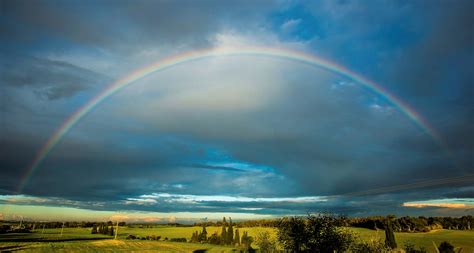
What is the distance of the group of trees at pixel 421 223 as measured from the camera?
475 feet

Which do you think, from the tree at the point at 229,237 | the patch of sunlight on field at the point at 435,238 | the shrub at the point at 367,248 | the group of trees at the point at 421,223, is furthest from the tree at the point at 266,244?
→ the tree at the point at 229,237

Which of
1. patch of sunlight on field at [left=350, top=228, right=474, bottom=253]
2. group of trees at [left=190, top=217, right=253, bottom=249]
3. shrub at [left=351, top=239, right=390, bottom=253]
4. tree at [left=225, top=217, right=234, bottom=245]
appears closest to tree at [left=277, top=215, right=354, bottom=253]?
shrub at [left=351, top=239, right=390, bottom=253]

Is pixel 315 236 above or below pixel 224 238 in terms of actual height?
above

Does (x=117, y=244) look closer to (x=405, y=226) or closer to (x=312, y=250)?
(x=312, y=250)

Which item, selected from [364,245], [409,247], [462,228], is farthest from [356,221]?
[364,245]

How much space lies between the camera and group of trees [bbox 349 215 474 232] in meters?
145

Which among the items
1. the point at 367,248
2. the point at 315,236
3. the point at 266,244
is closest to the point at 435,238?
the point at 266,244

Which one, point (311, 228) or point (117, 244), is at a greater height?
point (311, 228)

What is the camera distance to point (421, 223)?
492ft

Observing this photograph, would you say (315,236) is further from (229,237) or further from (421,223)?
(229,237)

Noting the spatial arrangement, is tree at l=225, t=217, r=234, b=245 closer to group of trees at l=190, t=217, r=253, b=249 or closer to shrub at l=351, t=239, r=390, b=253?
group of trees at l=190, t=217, r=253, b=249

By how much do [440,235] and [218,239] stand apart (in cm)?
10509

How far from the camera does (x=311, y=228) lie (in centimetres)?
5466

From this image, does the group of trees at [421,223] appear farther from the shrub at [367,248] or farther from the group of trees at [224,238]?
the shrub at [367,248]
